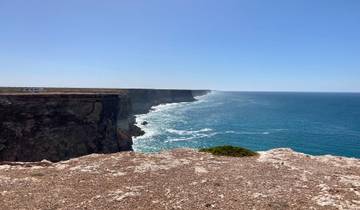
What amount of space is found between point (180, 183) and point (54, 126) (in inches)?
1662

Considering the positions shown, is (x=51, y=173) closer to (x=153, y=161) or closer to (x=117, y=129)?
(x=153, y=161)

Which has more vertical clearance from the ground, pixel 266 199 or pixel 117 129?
pixel 266 199

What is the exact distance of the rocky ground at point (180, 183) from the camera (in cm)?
1538

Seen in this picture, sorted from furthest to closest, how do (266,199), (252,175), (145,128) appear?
(145,128)
(252,175)
(266,199)

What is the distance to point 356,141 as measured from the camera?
84750 mm

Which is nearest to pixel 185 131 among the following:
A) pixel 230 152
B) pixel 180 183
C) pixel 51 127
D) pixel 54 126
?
pixel 54 126

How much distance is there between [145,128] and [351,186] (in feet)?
317

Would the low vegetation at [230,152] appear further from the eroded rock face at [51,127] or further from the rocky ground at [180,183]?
the eroded rock face at [51,127]

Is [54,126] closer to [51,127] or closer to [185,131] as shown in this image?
[51,127]

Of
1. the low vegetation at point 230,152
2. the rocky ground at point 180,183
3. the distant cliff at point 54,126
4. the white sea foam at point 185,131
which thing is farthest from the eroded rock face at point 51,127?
the white sea foam at point 185,131

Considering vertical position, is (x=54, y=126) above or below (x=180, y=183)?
below

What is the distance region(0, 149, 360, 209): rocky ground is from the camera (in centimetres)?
1538

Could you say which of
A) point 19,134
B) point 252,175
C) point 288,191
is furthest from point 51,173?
point 19,134

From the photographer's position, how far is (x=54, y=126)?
54.7 meters
